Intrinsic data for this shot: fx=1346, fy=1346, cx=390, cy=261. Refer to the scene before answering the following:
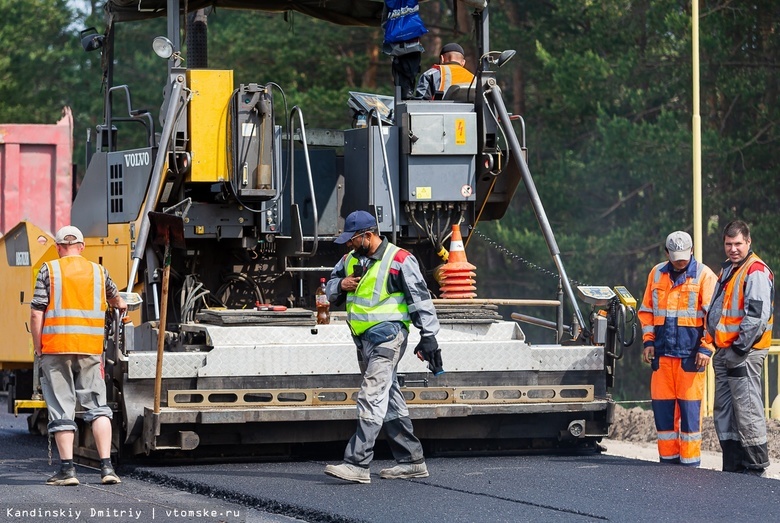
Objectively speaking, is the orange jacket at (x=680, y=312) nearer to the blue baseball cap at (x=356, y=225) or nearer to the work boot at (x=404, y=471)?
the work boot at (x=404, y=471)

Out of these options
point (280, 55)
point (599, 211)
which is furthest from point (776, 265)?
point (280, 55)

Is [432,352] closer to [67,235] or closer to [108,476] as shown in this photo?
[108,476]

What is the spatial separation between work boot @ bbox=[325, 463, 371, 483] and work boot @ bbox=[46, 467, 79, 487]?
5.00ft

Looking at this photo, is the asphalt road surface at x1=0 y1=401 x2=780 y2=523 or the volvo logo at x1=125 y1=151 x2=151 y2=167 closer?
the asphalt road surface at x1=0 y1=401 x2=780 y2=523

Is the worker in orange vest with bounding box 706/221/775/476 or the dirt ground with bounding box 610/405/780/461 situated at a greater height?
the worker in orange vest with bounding box 706/221/775/476

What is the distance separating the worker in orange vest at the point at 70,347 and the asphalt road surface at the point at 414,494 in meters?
Result: 0.33

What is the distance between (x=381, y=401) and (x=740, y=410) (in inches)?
97.4

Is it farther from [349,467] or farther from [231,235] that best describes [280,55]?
[349,467]

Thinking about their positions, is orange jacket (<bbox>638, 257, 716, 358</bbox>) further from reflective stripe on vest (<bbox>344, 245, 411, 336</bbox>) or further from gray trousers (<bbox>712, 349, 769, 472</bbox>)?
reflective stripe on vest (<bbox>344, 245, 411, 336</bbox>)

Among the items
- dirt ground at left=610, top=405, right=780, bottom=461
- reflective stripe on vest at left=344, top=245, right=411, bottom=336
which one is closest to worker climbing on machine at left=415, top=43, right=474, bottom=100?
reflective stripe on vest at left=344, top=245, right=411, bottom=336

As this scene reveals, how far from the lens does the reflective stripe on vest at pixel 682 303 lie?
8906mm

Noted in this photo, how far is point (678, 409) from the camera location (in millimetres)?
8938

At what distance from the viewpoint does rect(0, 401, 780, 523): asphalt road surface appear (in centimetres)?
668

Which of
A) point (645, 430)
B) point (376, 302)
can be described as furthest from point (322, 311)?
point (645, 430)
